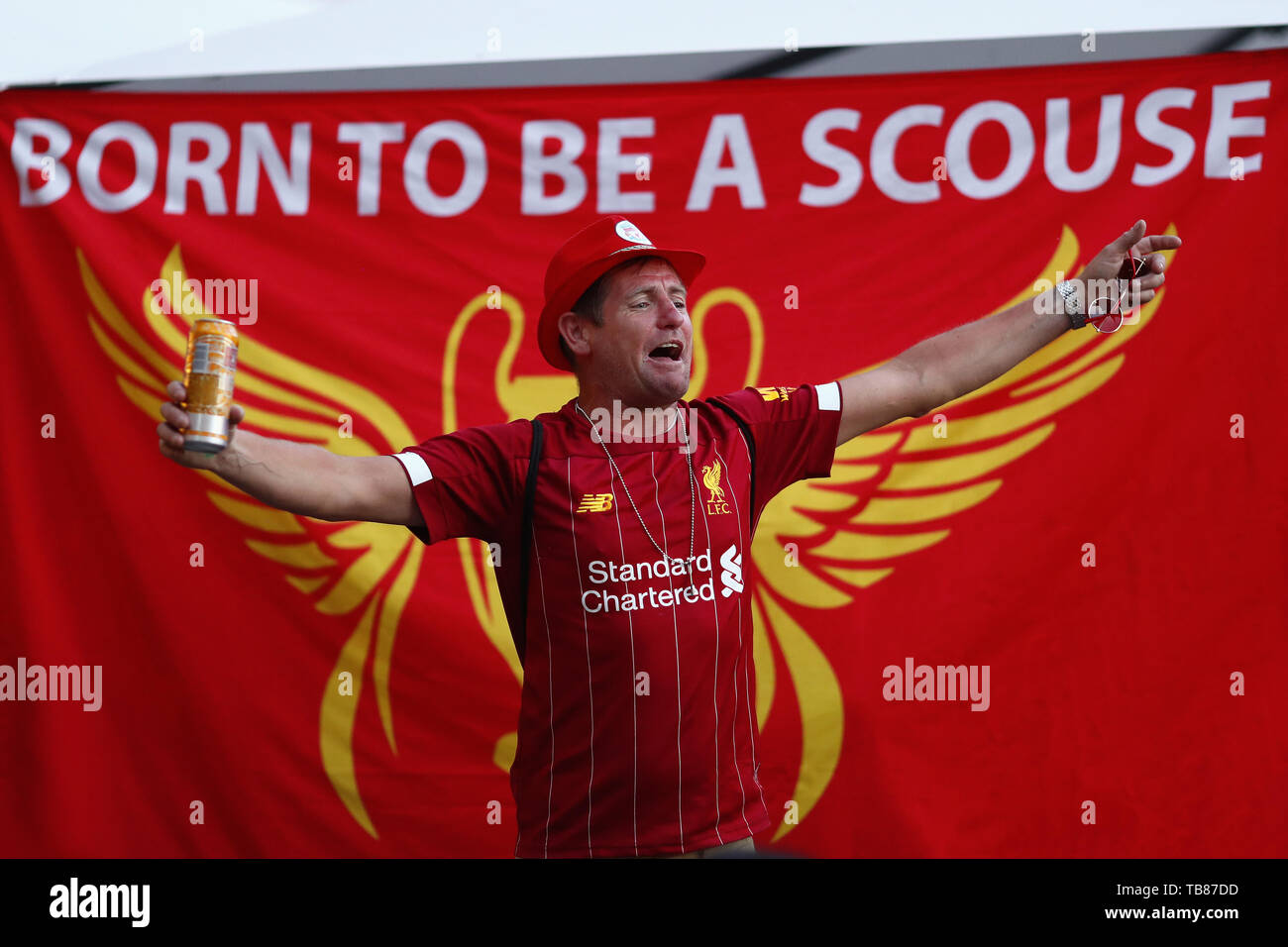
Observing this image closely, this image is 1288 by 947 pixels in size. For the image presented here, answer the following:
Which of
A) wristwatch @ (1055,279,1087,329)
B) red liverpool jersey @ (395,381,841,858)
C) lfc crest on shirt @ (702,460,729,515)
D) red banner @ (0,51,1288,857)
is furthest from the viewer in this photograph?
red banner @ (0,51,1288,857)

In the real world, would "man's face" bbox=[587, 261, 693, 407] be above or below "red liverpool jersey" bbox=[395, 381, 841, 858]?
above

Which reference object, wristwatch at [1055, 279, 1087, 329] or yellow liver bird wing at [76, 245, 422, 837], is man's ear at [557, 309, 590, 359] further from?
yellow liver bird wing at [76, 245, 422, 837]

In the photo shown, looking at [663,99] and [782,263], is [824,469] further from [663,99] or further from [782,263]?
[663,99]

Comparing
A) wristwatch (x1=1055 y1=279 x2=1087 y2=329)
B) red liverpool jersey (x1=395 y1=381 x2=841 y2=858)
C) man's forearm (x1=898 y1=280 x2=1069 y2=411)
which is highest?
wristwatch (x1=1055 y1=279 x2=1087 y2=329)

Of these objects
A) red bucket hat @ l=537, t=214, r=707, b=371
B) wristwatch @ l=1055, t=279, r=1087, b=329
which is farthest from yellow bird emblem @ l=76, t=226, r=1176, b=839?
red bucket hat @ l=537, t=214, r=707, b=371

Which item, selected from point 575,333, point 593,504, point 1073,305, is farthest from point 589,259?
point 1073,305

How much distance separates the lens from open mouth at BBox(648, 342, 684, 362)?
89.5 inches

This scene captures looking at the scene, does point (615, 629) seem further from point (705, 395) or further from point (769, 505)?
point (705, 395)

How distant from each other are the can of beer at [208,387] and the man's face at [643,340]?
0.79m

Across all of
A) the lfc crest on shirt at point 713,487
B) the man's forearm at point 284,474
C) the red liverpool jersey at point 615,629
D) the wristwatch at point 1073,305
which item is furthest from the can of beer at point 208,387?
the wristwatch at point 1073,305

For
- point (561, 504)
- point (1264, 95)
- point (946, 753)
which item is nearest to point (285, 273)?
point (561, 504)

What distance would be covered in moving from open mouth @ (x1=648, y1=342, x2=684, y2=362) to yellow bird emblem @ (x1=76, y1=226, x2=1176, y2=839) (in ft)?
3.77

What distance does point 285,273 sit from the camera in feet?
11.6

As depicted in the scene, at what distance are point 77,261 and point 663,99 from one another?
189 cm
